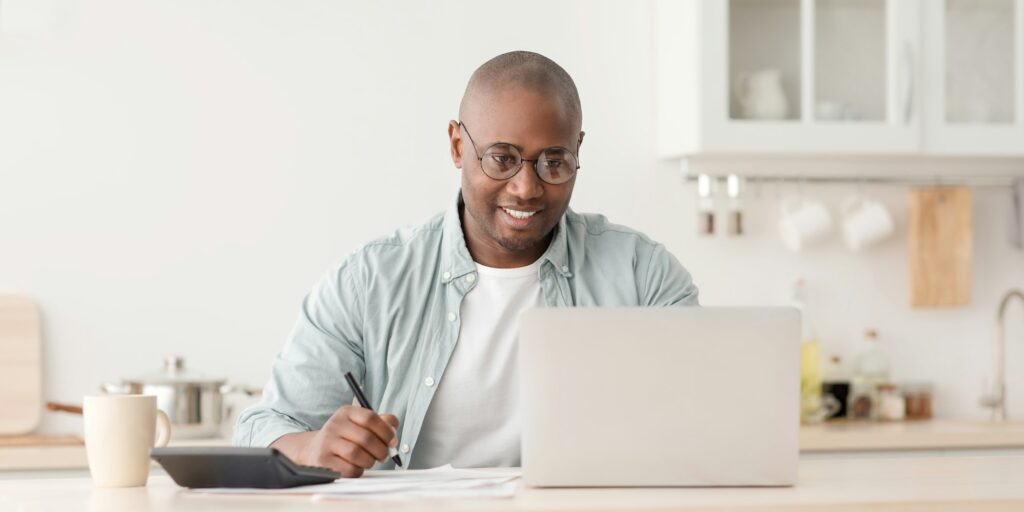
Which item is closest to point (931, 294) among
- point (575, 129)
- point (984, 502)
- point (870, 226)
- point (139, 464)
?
point (870, 226)

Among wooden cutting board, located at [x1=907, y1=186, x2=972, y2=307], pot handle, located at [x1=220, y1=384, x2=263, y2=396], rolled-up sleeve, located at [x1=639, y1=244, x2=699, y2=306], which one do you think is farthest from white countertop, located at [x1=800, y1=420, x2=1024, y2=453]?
pot handle, located at [x1=220, y1=384, x2=263, y2=396]

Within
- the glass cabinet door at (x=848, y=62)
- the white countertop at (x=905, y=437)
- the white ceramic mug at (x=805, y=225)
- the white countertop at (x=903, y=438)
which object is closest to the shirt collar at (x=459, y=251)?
the white countertop at (x=903, y=438)

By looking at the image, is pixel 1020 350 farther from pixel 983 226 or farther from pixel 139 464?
pixel 139 464

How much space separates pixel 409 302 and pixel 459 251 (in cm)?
12

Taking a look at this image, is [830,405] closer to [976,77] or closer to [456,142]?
[976,77]

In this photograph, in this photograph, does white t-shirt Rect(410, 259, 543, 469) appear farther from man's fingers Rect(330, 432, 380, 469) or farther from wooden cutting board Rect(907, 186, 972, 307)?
wooden cutting board Rect(907, 186, 972, 307)

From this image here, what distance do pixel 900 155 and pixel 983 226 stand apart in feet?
1.57

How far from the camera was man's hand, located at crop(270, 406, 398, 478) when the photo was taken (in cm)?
161

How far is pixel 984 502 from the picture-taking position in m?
1.38

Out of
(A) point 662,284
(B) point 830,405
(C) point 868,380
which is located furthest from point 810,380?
(A) point 662,284

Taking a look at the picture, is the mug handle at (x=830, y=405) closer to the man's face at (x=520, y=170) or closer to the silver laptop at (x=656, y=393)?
the man's face at (x=520, y=170)

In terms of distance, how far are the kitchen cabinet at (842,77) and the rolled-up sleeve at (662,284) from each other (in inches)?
43.0

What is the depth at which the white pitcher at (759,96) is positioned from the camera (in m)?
3.28

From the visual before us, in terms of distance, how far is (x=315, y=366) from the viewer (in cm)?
202
